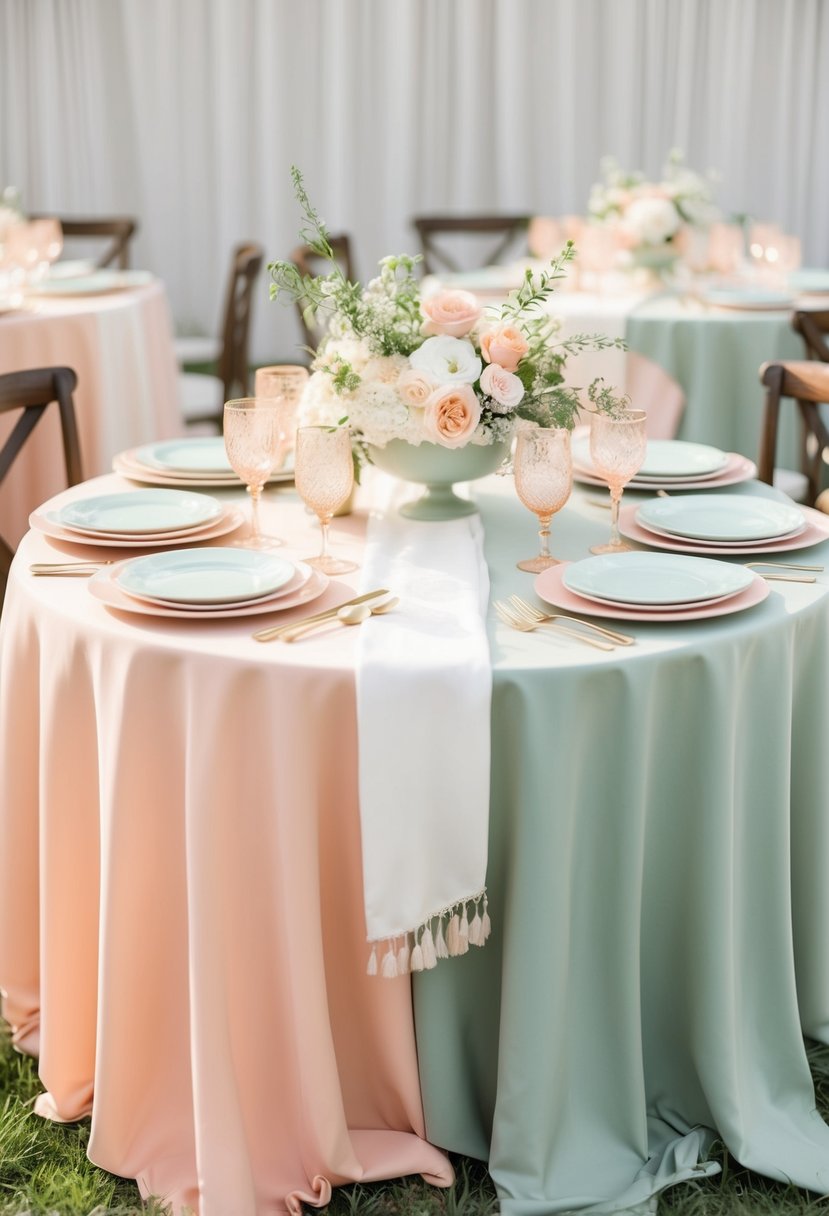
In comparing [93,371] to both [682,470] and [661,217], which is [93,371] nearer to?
[661,217]

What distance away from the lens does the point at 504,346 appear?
6.56 feet

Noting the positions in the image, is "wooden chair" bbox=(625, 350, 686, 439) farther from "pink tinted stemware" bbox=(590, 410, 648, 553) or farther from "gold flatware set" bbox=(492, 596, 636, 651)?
"gold flatware set" bbox=(492, 596, 636, 651)

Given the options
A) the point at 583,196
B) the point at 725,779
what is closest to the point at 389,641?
the point at 725,779

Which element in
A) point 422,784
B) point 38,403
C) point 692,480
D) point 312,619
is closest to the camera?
point 422,784

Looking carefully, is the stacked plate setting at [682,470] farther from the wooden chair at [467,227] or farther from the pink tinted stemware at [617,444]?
the wooden chair at [467,227]

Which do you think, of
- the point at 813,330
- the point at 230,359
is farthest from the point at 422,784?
the point at 230,359

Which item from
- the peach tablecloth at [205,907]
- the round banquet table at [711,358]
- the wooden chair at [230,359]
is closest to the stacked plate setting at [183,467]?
the peach tablecloth at [205,907]

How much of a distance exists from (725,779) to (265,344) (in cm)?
709

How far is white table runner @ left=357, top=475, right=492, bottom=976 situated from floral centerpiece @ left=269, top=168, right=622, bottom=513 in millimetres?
408

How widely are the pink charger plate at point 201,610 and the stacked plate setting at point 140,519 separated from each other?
0.18 metres

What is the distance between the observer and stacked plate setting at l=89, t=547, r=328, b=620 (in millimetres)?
1750

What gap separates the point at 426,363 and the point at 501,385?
11 centimetres

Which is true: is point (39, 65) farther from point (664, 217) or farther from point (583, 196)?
point (664, 217)

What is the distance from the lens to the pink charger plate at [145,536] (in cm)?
204
